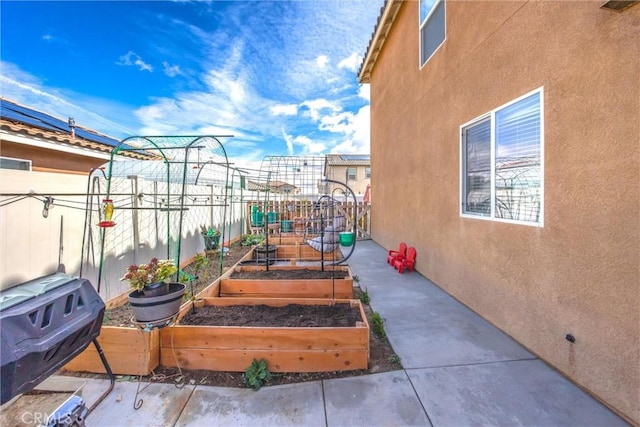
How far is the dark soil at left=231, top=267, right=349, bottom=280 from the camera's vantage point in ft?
13.6

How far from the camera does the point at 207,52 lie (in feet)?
22.3

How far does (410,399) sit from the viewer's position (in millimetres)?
1935

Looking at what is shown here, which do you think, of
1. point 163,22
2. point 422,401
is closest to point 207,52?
point 163,22

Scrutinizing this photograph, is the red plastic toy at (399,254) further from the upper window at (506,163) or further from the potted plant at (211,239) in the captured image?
the potted plant at (211,239)

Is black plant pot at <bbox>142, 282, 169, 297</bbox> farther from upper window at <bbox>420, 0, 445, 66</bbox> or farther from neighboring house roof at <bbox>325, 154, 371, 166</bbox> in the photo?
neighboring house roof at <bbox>325, 154, 371, 166</bbox>

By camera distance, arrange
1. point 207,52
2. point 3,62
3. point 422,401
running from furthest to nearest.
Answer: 1. point 207,52
2. point 3,62
3. point 422,401

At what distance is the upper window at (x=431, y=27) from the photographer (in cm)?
422

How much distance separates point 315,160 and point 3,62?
709 centimetres

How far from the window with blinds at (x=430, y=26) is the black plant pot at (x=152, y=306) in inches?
197

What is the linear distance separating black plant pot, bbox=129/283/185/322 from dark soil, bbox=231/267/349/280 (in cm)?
187

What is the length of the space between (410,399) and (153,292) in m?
2.22

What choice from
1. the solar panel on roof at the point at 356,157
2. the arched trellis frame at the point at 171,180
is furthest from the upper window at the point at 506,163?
the solar panel on roof at the point at 356,157

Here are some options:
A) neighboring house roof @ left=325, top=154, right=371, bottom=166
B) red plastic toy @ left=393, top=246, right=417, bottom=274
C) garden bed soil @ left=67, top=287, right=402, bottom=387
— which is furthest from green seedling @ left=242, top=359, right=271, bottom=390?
neighboring house roof @ left=325, top=154, right=371, bottom=166

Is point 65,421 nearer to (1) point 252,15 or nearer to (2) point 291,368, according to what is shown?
(2) point 291,368
